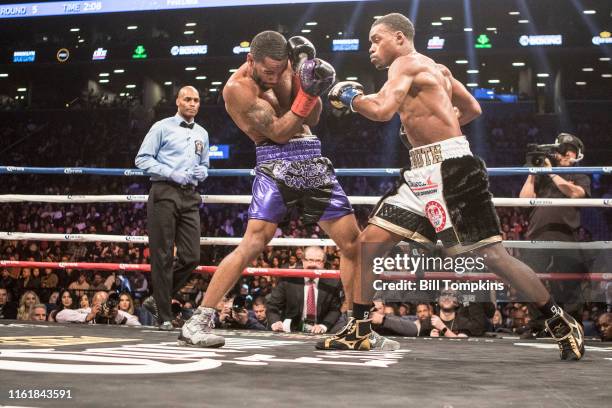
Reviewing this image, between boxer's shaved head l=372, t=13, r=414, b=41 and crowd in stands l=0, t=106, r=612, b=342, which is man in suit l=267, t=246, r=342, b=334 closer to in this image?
crowd in stands l=0, t=106, r=612, b=342

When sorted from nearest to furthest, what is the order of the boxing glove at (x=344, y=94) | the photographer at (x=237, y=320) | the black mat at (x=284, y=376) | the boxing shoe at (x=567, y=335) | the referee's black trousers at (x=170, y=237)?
the black mat at (x=284, y=376), the boxing shoe at (x=567, y=335), the boxing glove at (x=344, y=94), the referee's black trousers at (x=170, y=237), the photographer at (x=237, y=320)

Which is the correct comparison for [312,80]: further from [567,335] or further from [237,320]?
[237,320]

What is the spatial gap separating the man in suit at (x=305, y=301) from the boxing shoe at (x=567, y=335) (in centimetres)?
156

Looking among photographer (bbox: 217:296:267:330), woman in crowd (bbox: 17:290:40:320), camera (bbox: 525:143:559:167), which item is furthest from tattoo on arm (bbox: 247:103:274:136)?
woman in crowd (bbox: 17:290:40:320)

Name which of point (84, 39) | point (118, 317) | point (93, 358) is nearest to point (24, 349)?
point (93, 358)

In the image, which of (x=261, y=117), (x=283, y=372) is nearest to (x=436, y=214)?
(x=261, y=117)

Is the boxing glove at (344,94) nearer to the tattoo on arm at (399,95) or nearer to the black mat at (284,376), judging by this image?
the tattoo on arm at (399,95)

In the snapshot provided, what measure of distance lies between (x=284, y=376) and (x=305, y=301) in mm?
2166

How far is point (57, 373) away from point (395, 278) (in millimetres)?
2324

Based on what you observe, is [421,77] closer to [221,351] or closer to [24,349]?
[221,351]

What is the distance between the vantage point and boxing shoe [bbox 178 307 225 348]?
2.47 m

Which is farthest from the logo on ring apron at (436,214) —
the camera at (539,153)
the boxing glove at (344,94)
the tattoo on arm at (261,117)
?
the camera at (539,153)

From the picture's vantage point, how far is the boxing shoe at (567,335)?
2.35 m

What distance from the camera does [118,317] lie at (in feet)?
13.9
